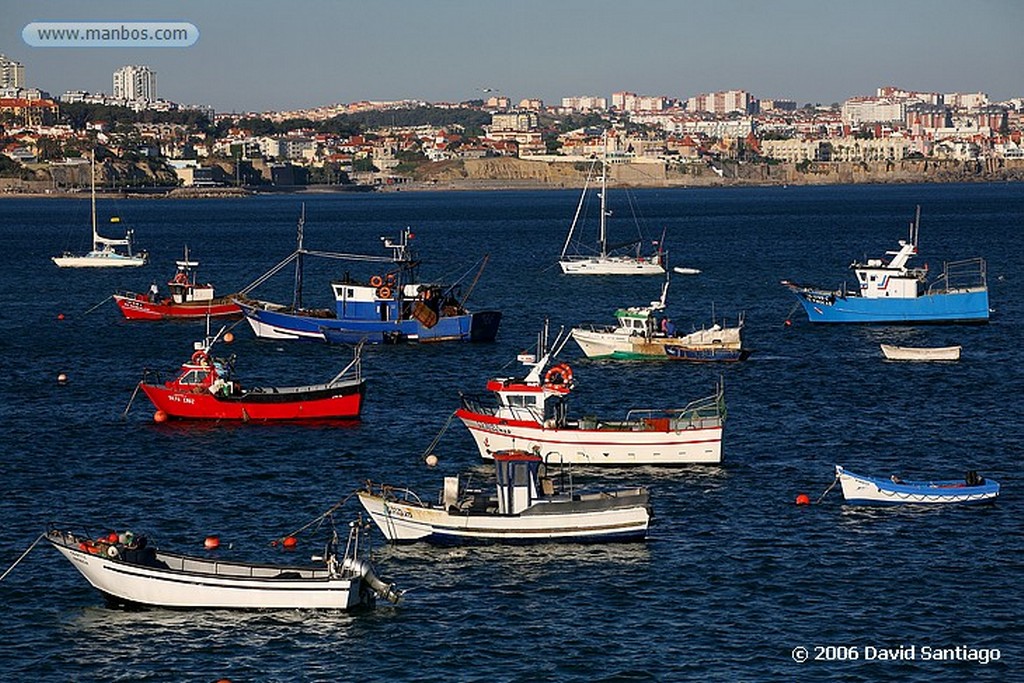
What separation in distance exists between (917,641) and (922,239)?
149 metres

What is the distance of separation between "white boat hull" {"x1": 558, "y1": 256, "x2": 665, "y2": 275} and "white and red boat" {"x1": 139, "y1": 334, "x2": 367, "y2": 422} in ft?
225

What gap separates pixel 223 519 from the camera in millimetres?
46875

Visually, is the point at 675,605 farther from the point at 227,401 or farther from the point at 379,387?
the point at 379,387

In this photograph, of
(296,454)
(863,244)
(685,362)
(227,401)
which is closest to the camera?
(296,454)

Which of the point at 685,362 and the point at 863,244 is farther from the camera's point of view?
the point at 863,244

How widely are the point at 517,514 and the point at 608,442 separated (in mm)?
10134

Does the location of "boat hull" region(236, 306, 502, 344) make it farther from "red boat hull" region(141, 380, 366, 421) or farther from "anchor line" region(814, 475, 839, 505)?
"anchor line" region(814, 475, 839, 505)

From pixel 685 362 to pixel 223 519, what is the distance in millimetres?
33957

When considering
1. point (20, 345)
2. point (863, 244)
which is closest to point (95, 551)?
point (20, 345)

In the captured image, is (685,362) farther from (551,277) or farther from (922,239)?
(922,239)

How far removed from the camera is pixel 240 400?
201ft

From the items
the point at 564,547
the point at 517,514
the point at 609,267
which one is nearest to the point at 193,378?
the point at 517,514

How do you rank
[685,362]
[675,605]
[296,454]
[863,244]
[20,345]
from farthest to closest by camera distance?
[863,244] → [20,345] → [685,362] → [296,454] → [675,605]

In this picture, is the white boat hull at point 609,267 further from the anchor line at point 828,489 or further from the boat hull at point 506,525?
the boat hull at point 506,525
